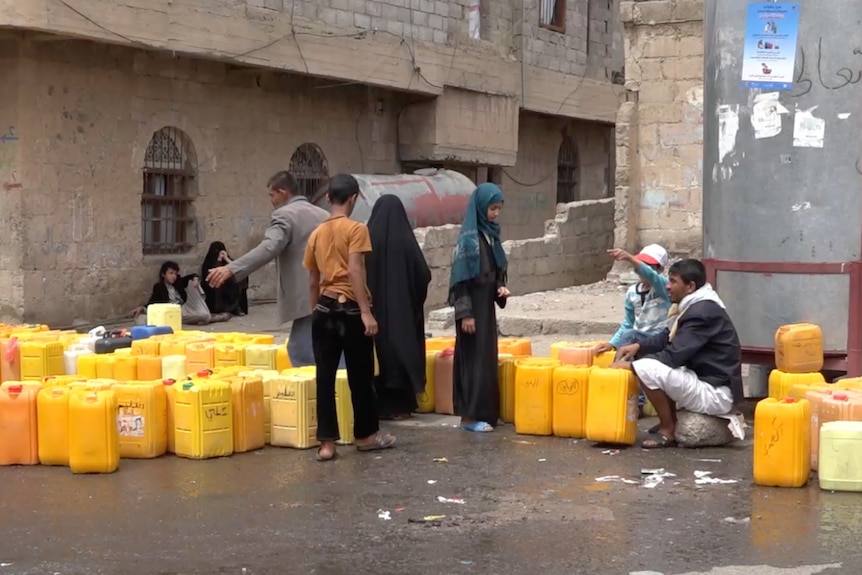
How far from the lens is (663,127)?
16422 mm

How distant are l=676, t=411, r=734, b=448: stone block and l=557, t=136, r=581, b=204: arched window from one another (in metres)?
18.7

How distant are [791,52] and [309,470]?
4.15 metres

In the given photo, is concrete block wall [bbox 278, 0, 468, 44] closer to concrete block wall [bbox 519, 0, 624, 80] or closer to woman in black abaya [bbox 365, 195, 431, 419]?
concrete block wall [bbox 519, 0, 624, 80]

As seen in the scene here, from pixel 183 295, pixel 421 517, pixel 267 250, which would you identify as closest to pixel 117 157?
pixel 183 295

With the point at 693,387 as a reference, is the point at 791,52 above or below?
above

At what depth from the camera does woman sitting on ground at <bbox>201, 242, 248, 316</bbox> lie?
16594 mm

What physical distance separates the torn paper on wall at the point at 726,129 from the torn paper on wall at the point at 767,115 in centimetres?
13

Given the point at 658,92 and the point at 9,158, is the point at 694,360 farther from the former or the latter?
the point at 9,158

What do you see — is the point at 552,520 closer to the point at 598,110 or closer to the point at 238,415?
the point at 238,415

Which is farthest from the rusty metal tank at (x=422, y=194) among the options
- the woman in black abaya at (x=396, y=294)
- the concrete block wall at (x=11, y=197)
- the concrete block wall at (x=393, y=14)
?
the woman in black abaya at (x=396, y=294)

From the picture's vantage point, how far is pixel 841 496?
21.4ft

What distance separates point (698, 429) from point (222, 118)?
11.4 metres

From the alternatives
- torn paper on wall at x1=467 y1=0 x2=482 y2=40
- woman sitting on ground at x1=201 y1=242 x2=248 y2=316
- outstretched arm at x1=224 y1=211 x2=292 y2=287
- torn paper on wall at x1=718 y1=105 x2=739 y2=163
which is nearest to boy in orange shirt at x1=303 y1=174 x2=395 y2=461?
outstretched arm at x1=224 y1=211 x2=292 y2=287

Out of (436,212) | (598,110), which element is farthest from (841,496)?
(598,110)
